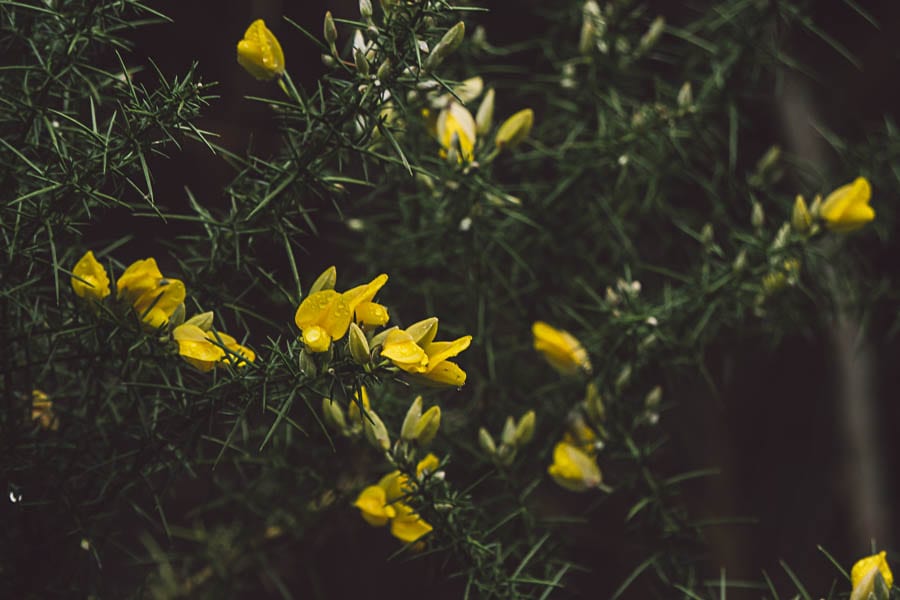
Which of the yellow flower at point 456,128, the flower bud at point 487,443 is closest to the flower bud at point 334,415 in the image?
the flower bud at point 487,443

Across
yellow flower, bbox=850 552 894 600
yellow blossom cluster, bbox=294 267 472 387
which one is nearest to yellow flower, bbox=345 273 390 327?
yellow blossom cluster, bbox=294 267 472 387

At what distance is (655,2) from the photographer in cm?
126

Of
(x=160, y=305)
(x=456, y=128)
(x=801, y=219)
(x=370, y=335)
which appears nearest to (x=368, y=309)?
(x=370, y=335)

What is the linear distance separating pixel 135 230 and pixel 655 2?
0.74 meters

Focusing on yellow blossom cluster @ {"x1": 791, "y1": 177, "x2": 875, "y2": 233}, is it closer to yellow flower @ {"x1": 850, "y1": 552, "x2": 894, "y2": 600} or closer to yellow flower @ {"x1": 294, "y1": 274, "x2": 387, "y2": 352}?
yellow flower @ {"x1": 850, "y1": 552, "x2": 894, "y2": 600}

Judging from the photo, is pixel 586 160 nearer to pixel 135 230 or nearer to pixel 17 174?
pixel 17 174

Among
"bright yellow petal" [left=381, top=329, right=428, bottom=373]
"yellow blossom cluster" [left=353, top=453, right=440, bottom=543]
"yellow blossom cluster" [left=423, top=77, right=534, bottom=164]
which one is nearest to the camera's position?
"bright yellow petal" [left=381, top=329, right=428, bottom=373]

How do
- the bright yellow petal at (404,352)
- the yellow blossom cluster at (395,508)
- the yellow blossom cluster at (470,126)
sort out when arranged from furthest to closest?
the yellow blossom cluster at (470,126), the yellow blossom cluster at (395,508), the bright yellow petal at (404,352)

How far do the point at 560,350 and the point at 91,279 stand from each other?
1.21ft

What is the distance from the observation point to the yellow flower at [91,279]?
545mm

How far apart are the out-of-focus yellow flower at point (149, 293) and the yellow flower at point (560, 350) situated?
0.30 metres

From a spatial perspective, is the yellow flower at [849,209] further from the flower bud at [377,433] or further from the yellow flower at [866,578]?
the flower bud at [377,433]

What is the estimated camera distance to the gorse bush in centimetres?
55

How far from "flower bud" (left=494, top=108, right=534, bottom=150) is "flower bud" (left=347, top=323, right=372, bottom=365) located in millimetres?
283
